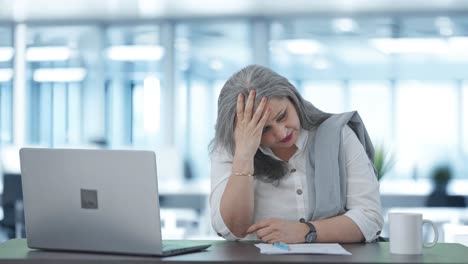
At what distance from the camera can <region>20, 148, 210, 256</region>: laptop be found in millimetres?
1906

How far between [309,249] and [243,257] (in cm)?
20

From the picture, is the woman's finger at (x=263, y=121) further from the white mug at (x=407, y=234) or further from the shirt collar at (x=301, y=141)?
the white mug at (x=407, y=234)

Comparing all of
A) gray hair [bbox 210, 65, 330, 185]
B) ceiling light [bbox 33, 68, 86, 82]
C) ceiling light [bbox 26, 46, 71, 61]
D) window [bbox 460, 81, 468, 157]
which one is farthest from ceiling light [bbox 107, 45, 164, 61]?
gray hair [bbox 210, 65, 330, 185]

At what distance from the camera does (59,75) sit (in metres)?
10.3

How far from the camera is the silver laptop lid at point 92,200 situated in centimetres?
191

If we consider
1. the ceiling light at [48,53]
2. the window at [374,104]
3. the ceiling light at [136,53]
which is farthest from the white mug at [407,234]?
the ceiling light at [48,53]

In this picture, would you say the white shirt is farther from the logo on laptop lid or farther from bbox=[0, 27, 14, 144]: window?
bbox=[0, 27, 14, 144]: window

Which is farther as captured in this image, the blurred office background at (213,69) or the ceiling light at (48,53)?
the ceiling light at (48,53)

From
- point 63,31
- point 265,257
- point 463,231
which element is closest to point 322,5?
point 63,31

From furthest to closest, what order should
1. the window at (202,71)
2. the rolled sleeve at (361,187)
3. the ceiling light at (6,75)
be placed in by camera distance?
1. the ceiling light at (6,75)
2. the window at (202,71)
3. the rolled sleeve at (361,187)

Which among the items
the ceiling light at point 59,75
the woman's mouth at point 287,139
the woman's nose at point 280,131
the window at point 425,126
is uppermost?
the ceiling light at point 59,75

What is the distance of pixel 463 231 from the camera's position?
3238 millimetres

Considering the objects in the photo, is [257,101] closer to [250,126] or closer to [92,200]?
[250,126]

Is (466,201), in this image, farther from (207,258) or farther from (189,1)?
(207,258)
